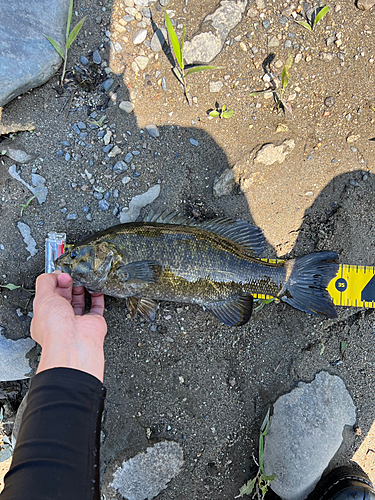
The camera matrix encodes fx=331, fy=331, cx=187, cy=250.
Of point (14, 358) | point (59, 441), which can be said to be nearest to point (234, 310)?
point (59, 441)

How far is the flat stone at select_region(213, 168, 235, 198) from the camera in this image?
147 inches

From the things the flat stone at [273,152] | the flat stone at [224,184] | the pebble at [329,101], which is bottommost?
the flat stone at [224,184]

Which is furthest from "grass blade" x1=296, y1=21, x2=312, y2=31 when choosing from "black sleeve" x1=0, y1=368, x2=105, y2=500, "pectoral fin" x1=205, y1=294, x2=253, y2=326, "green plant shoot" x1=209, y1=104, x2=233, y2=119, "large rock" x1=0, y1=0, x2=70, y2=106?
"black sleeve" x1=0, y1=368, x2=105, y2=500

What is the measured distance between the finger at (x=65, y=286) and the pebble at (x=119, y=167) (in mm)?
1313

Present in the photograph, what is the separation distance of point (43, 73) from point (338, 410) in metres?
4.91

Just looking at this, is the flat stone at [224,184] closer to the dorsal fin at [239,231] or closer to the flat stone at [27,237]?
the dorsal fin at [239,231]

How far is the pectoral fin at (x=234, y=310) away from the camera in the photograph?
3496 millimetres

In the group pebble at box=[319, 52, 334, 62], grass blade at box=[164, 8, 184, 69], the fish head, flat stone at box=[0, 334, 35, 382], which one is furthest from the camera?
pebble at box=[319, 52, 334, 62]

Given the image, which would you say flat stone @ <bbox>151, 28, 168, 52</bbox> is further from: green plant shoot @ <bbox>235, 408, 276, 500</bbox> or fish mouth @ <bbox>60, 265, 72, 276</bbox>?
green plant shoot @ <bbox>235, 408, 276, 500</bbox>

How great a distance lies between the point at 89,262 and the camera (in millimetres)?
3193

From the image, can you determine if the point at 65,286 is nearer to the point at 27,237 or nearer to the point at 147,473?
the point at 27,237

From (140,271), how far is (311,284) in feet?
5.83

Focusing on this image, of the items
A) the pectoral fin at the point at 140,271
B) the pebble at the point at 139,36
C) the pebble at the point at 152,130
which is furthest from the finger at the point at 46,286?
the pebble at the point at 139,36

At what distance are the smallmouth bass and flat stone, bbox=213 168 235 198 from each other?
412mm
